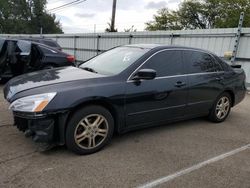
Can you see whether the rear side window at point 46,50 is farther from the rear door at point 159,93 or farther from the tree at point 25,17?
the tree at point 25,17

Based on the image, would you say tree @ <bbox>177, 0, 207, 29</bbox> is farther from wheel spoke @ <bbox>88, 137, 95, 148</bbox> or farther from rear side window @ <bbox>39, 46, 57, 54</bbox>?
wheel spoke @ <bbox>88, 137, 95, 148</bbox>

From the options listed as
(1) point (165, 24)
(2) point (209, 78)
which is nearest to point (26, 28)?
(1) point (165, 24)

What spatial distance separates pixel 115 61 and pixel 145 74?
29.1 inches

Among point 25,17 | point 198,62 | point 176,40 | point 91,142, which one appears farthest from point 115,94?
point 25,17

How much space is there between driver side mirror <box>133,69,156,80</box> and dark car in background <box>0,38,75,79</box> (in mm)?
4579

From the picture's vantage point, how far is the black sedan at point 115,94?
3.19 m

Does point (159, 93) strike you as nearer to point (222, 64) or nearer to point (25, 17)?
point (222, 64)

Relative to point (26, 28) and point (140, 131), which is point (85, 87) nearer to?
point (140, 131)

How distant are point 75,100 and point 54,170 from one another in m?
0.86

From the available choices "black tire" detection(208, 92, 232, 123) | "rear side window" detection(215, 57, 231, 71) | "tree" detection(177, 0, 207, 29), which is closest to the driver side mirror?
"black tire" detection(208, 92, 232, 123)

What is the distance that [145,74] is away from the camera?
3680 mm

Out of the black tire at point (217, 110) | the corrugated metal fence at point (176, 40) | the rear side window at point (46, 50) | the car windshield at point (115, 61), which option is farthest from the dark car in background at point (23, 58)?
the corrugated metal fence at point (176, 40)

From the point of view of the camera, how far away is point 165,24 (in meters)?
41.8

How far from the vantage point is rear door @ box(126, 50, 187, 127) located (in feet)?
12.4
